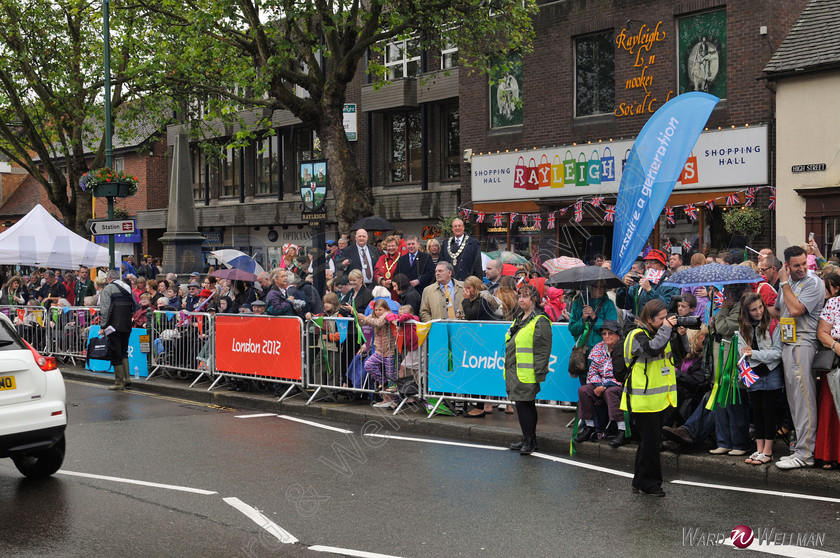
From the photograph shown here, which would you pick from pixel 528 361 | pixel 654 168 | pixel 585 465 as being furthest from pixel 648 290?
pixel 585 465

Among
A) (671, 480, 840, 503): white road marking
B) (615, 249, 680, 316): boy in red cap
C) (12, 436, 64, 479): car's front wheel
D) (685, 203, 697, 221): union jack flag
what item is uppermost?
(685, 203, 697, 221): union jack flag

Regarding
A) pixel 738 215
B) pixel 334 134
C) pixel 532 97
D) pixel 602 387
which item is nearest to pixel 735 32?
pixel 738 215

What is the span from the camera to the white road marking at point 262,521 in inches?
251

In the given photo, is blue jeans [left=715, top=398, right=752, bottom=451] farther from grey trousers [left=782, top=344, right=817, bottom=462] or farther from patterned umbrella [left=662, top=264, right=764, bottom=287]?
patterned umbrella [left=662, top=264, right=764, bottom=287]

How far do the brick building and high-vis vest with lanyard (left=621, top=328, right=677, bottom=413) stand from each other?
38.6 ft

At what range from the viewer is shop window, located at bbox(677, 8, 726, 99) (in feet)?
64.4

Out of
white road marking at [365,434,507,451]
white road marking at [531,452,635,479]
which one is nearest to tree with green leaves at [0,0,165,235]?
white road marking at [365,434,507,451]

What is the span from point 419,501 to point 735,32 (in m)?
15.4

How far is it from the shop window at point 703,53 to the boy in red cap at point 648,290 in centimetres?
955

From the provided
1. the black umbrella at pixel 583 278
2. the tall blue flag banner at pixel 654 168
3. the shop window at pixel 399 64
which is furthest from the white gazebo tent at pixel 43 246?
the tall blue flag banner at pixel 654 168

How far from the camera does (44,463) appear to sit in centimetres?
834

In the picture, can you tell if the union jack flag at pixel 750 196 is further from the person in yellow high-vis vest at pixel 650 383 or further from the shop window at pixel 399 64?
the shop window at pixel 399 64

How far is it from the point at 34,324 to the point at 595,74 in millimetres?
14186

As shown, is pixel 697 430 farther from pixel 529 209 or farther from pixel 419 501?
pixel 529 209
